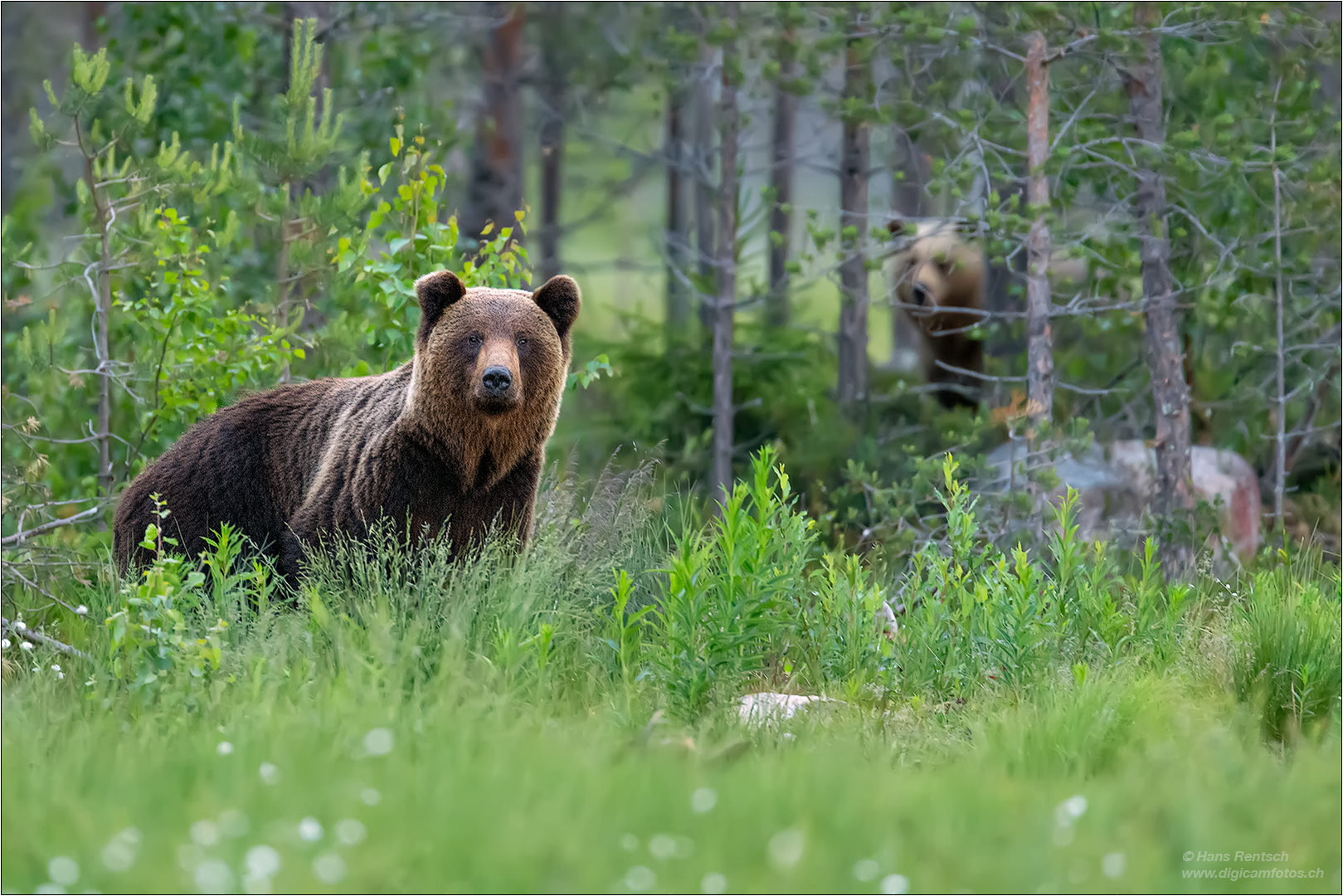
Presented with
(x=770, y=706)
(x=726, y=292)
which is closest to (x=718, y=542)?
(x=770, y=706)

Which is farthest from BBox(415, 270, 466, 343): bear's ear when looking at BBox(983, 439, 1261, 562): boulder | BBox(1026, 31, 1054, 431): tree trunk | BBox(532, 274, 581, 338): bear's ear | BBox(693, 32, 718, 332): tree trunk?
BBox(983, 439, 1261, 562): boulder

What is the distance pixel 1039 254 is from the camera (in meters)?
7.50

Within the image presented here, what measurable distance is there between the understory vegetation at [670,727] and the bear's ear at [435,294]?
0.94 m

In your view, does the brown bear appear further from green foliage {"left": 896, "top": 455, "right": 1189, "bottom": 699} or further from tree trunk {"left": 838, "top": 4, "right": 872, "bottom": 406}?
green foliage {"left": 896, "top": 455, "right": 1189, "bottom": 699}

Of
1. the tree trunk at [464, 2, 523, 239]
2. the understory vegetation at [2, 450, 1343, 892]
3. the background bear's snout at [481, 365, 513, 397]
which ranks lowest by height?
the understory vegetation at [2, 450, 1343, 892]

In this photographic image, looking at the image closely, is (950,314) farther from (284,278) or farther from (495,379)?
(495,379)

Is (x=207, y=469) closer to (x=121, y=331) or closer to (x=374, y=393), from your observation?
(x=374, y=393)

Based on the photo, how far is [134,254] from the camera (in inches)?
283

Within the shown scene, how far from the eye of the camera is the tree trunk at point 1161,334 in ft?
25.1

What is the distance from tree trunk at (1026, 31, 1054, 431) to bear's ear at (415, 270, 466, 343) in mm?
3601

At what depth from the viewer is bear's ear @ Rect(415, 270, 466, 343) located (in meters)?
5.32

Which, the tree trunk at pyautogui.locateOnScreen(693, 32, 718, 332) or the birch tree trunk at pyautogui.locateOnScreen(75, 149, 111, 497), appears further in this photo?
the tree trunk at pyautogui.locateOnScreen(693, 32, 718, 332)

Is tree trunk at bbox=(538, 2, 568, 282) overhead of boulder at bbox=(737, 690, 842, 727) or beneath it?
overhead

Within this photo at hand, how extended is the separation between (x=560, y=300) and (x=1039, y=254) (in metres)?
3.31
